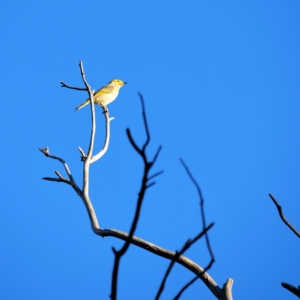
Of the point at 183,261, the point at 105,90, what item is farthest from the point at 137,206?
the point at 105,90

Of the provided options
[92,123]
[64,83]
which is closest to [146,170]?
[92,123]

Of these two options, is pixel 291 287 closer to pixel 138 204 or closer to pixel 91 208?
pixel 138 204

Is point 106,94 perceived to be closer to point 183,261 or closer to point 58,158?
point 58,158

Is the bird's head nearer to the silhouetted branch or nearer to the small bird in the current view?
the small bird

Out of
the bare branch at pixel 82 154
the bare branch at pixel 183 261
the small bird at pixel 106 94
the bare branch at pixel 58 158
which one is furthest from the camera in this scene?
the small bird at pixel 106 94

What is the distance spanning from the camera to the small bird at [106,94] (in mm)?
10188

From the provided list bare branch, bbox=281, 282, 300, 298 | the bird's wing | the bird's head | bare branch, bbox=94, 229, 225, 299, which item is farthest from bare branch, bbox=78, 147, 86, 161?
the bird's head

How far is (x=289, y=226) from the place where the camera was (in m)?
1.93

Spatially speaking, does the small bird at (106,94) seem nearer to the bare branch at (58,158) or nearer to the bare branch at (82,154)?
the bare branch at (58,158)

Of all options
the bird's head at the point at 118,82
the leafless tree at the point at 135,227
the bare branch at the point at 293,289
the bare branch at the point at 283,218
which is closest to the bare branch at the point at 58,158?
the leafless tree at the point at 135,227

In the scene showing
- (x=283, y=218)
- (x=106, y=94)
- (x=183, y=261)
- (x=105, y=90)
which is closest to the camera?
(x=283, y=218)

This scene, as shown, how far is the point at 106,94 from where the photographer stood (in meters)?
10.5

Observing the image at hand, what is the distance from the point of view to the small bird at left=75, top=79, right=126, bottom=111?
401 inches

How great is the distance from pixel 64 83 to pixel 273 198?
4204 millimetres
